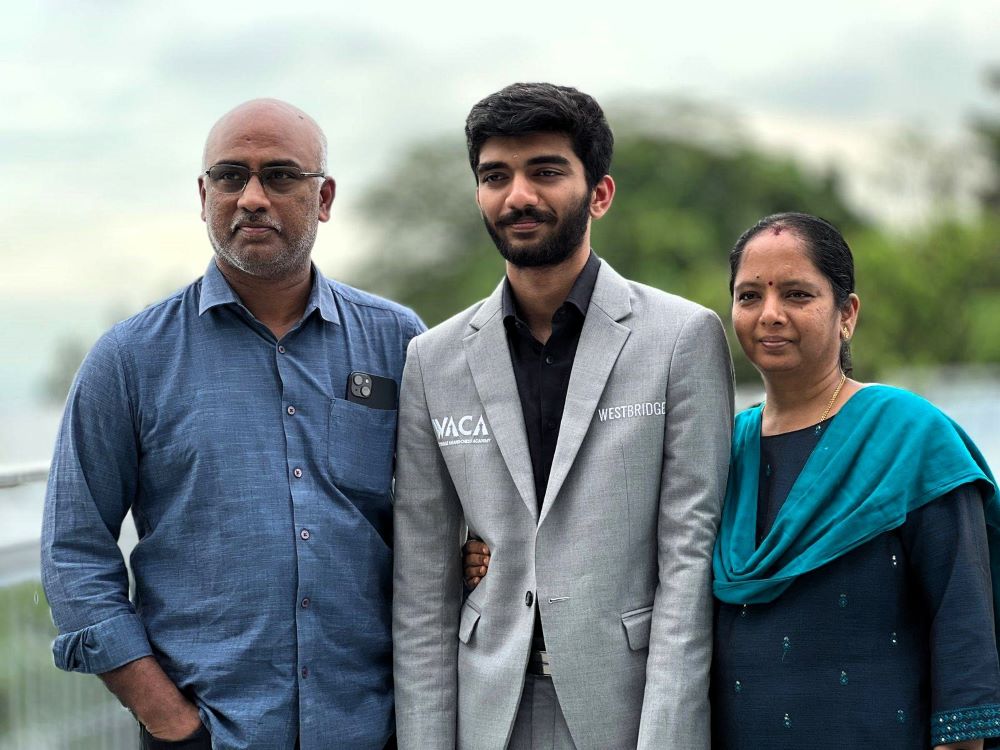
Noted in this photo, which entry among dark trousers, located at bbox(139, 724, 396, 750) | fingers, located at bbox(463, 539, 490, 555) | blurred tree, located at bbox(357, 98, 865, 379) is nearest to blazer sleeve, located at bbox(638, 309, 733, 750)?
fingers, located at bbox(463, 539, 490, 555)

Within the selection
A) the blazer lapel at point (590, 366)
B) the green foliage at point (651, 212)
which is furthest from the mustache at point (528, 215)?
the green foliage at point (651, 212)

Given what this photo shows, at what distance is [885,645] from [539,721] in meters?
0.81

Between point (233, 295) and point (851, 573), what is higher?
point (233, 295)

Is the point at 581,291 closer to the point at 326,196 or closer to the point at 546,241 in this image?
the point at 546,241

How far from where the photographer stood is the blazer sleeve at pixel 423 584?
2877mm

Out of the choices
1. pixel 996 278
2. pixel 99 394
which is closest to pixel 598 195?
pixel 99 394

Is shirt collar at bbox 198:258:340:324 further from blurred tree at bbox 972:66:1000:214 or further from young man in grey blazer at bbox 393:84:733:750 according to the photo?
blurred tree at bbox 972:66:1000:214

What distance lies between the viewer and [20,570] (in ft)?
12.2

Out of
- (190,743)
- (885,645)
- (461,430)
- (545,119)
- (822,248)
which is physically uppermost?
(545,119)

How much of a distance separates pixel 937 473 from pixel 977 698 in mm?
463

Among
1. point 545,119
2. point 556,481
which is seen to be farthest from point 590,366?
point 545,119

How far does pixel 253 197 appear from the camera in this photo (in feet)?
9.45

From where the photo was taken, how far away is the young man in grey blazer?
2.72 m

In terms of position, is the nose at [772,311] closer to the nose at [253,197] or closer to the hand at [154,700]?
the nose at [253,197]
